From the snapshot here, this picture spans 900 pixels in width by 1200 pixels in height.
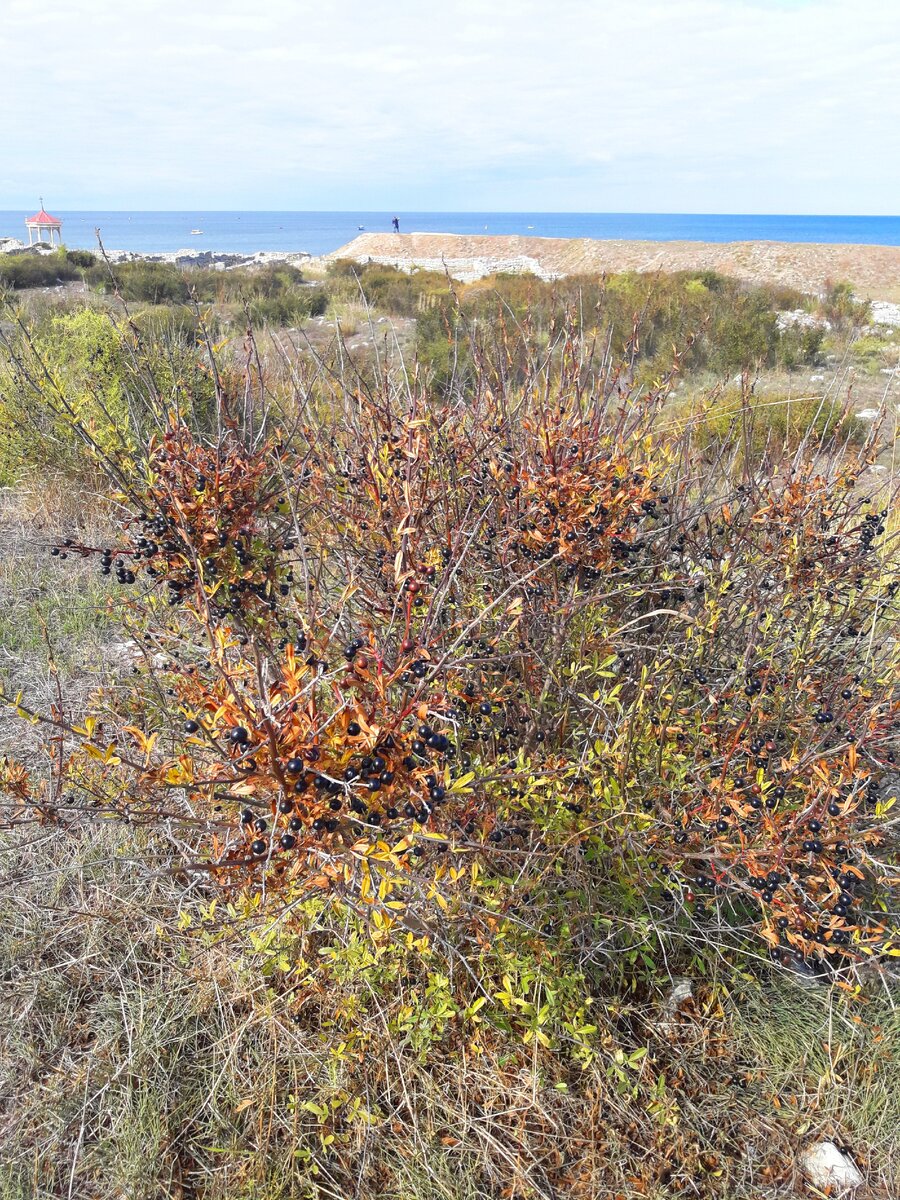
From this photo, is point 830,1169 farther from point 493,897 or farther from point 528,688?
point 528,688

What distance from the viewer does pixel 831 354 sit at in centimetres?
1346

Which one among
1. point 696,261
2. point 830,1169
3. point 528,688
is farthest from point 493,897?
point 696,261

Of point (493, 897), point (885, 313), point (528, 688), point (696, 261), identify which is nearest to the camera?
point (493, 897)

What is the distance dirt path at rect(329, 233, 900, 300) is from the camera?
21922 mm

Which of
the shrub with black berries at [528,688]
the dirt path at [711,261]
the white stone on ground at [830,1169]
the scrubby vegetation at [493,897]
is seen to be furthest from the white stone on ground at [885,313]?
the white stone on ground at [830,1169]

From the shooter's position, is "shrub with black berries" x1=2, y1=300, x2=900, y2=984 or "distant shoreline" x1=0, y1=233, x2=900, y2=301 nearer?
"shrub with black berries" x1=2, y1=300, x2=900, y2=984

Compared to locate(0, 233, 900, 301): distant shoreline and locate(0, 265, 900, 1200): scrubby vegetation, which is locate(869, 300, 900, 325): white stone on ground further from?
locate(0, 265, 900, 1200): scrubby vegetation

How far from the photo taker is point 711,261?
22.9m

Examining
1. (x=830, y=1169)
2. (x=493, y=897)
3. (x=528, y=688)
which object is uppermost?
(x=528, y=688)

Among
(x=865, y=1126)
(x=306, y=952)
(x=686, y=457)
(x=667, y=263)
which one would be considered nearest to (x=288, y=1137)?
(x=306, y=952)

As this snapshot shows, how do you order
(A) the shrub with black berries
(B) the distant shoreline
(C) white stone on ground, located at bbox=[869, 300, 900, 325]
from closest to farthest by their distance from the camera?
1. (A) the shrub with black berries
2. (C) white stone on ground, located at bbox=[869, 300, 900, 325]
3. (B) the distant shoreline

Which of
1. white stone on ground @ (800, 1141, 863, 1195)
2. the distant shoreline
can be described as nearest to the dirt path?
the distant shoreline

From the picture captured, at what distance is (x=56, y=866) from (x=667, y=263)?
22815 millimetres

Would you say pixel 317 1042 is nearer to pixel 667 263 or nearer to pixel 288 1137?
pixel 288 1137
